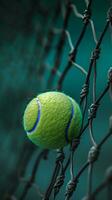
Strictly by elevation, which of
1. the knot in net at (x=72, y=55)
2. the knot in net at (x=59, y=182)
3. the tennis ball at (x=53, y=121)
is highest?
the knot in net at (x=72, y=55)

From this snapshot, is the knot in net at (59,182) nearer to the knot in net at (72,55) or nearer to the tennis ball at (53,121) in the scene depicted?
the tennis ball at (53,121)

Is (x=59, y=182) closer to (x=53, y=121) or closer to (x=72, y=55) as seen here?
(x=53, y=121)

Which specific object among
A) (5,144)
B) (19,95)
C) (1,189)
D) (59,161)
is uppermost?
(19,95)

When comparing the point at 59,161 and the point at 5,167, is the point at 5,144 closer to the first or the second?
the point at 5,167

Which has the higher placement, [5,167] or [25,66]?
[25,66]

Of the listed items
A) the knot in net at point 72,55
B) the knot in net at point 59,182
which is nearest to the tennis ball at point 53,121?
the knot in net at point 59,182

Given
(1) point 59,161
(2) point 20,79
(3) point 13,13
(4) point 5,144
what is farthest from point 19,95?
(1) point 59,161

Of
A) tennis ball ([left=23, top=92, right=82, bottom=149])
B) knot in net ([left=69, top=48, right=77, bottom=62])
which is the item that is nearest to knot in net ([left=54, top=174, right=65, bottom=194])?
tennis ball ([left=23, top=92, right=82, bottom=149])

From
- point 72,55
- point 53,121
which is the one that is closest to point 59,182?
point 53,121
